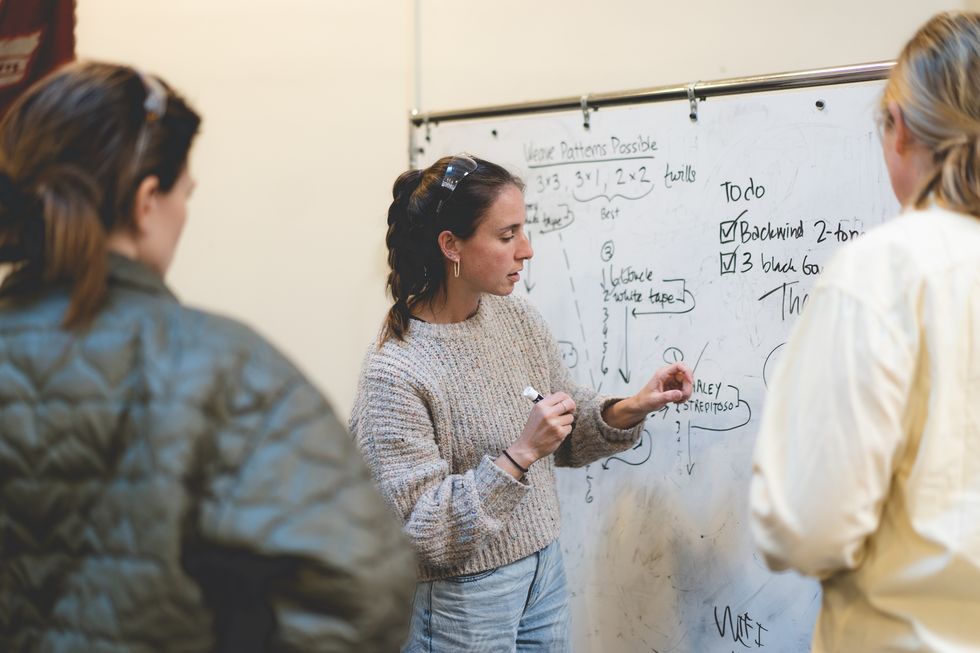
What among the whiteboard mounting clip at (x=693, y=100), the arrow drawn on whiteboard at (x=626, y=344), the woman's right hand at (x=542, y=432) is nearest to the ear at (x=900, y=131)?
the woman's right hand at (x=542, y=432)

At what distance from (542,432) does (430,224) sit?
0.46 metres

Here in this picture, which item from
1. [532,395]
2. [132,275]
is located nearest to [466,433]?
[532,395]

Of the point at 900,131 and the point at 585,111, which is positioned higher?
the point at 585,111

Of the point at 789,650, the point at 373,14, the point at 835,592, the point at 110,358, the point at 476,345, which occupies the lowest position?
the point at 789,650

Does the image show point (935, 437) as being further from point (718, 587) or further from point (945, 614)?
Result: point (718, 587)

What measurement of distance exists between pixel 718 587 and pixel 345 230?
4.82 feet

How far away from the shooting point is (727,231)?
6.52 feet

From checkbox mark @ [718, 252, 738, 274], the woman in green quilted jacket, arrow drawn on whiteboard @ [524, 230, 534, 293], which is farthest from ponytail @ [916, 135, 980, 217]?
arrow drawn on whiteboard @ [524, 230, 534, 293]

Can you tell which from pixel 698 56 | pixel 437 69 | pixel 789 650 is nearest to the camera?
pixel 789 650

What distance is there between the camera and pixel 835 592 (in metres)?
1.05

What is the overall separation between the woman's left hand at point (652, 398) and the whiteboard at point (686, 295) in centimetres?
27

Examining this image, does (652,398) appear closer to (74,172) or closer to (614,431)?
(614,431)

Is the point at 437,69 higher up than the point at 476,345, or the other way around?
the point at 437,69

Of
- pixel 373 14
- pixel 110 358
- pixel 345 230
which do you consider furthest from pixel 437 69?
pixel 110 358
